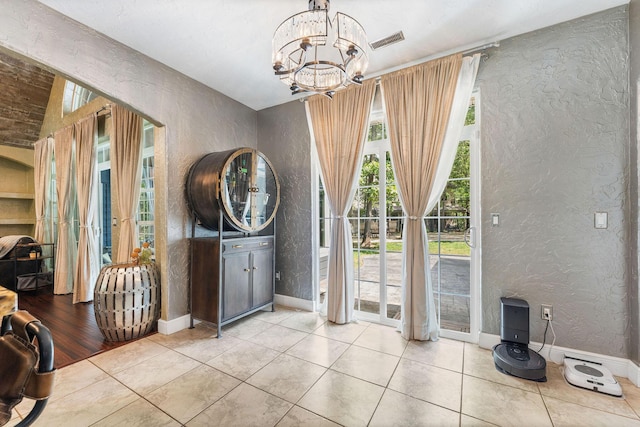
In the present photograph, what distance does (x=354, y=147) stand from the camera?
121 inches

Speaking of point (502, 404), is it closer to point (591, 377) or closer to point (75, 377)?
point (591, 377)

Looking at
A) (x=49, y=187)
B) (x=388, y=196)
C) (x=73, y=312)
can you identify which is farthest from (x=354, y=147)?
(x=49, y=187)

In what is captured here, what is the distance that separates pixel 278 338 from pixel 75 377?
1.63 m

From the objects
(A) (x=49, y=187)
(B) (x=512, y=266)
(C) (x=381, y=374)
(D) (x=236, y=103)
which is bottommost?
(C) (x=381, y=374)

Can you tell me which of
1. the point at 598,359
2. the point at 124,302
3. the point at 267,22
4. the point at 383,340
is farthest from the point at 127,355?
the point at 598,359

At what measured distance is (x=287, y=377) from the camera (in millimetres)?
2117

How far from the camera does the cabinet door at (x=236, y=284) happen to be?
9.45 feet

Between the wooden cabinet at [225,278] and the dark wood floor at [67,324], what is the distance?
2.83 feet

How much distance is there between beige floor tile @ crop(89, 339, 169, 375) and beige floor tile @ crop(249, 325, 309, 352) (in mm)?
881

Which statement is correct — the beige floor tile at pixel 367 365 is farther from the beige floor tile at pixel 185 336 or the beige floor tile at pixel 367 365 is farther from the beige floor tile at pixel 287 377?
the beige floor tile at pixel 185 336

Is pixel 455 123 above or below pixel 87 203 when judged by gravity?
above

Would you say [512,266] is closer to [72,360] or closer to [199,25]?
[199,25]

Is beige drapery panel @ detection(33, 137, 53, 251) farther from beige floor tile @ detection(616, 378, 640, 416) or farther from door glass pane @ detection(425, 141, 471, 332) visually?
beige floor tile @ detection(616, 378, 640, 416)

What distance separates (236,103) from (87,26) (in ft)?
5.39
